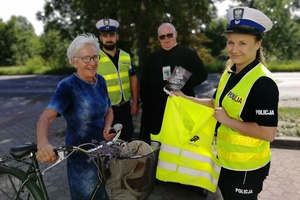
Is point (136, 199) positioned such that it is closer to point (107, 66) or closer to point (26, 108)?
point (107, 66)

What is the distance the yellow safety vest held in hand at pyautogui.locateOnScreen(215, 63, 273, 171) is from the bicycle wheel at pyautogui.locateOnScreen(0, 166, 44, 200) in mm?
1536

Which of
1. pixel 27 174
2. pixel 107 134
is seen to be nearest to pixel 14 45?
pixel 27 174

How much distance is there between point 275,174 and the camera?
404 cm

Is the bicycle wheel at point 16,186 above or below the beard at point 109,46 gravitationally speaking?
below

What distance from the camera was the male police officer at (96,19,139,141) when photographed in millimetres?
3645

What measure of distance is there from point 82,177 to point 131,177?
781mm

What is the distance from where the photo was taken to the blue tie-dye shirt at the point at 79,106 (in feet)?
6.82

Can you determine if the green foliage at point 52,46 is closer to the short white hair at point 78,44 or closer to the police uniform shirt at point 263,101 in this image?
the short white hair at point 78,44

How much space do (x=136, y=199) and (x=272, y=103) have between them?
1.07 meters

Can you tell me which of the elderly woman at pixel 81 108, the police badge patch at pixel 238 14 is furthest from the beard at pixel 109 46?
the police badge patch at pixel 238 14

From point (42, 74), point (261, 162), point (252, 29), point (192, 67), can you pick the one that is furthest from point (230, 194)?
point (42, 74)

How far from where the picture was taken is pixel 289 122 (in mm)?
5941

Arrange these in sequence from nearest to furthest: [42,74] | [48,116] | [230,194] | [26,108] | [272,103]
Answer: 1. [272,103]
2. [48,116]
3. [230,194]
4. [26,108]
5. [42,74]

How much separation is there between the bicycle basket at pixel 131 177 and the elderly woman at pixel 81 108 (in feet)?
1.69
